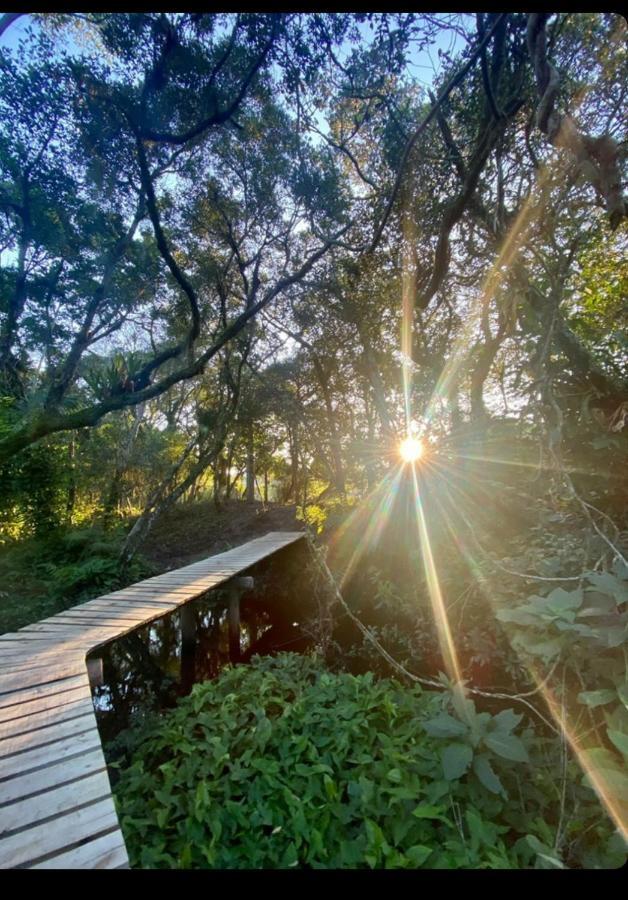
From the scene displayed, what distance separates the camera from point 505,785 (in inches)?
74.4

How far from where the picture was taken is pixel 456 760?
1.70 meters

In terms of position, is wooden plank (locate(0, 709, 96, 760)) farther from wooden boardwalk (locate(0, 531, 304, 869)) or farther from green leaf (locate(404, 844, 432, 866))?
green leaf (locate(404, 844, 432, 866))

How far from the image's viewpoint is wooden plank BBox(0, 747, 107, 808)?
1.42 meters

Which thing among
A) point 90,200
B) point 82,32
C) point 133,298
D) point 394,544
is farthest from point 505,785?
point 133,298

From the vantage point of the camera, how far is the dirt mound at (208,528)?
9852 mm

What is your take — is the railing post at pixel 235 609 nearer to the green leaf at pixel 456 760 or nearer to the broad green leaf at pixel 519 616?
the green leaf at pixel 456 760

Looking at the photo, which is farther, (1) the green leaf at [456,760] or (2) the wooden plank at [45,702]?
(2) the wooden plank at [45,702]

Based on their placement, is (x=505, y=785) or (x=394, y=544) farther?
(x=394, y=544)

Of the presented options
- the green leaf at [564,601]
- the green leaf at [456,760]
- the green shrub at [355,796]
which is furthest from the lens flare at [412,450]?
the green leaf at [456,760]

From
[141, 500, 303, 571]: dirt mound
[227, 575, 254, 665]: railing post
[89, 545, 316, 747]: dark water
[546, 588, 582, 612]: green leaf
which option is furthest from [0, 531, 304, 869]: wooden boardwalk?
[141, 500, 303, 571]: dirt mound

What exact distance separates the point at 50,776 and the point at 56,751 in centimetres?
18

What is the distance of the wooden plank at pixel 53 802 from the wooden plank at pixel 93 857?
20 centimetres
